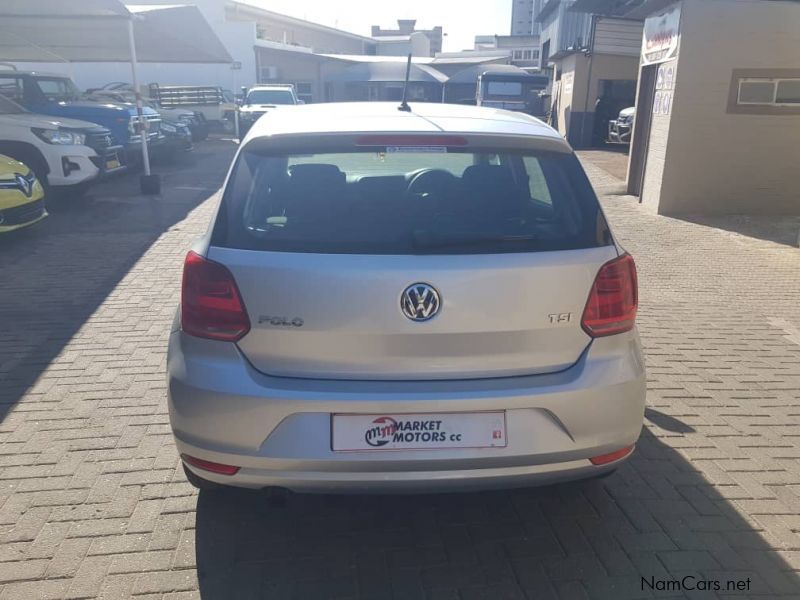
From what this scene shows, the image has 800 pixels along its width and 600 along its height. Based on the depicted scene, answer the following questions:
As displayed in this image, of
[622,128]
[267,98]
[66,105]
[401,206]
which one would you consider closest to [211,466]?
[401,206]

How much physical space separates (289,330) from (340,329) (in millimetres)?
185

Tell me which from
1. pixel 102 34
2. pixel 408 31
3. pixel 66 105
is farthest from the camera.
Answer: pixel 408 31

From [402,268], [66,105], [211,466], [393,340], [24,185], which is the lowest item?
[211,466]

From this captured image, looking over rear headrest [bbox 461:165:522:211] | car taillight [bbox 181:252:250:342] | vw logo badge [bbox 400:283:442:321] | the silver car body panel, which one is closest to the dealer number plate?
the silver car body panel

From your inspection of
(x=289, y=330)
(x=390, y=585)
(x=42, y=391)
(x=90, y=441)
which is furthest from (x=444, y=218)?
(x=42, y=391)

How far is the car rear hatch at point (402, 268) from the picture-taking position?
2617 millimetres

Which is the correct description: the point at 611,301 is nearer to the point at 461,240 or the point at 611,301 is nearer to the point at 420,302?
the point at 461,240

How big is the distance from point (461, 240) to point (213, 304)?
95 centimetres

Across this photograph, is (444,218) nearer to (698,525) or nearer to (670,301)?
(698,525)

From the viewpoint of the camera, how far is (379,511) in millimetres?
3307

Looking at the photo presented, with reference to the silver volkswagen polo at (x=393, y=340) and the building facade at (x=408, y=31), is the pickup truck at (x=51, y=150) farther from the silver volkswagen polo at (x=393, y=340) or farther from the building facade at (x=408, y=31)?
the building facade at (x=408, y=31)

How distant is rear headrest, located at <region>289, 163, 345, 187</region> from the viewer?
9.73 feet

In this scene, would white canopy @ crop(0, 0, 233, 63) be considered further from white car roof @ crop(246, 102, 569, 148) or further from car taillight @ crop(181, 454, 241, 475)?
car taillight @ crop(181, 454, 241, 475)

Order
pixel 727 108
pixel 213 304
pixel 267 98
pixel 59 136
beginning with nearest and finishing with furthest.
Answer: pixel 213 304
pixel 59 136
pixel 727 108
pixel 267 98
